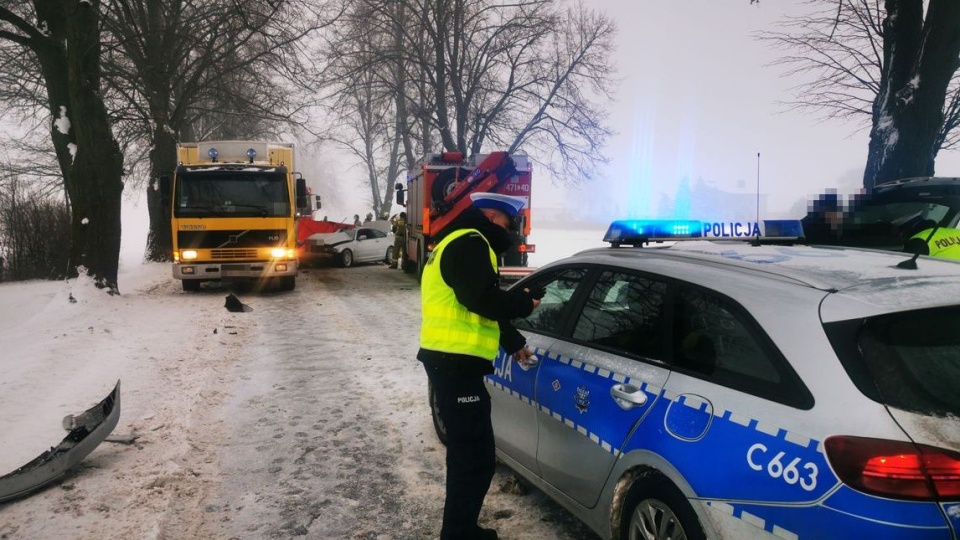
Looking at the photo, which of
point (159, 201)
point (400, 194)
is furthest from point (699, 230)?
point (159, 201)

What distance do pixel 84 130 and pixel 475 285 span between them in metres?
11.5

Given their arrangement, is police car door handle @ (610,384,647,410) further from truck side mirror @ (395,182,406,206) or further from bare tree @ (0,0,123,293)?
truck side mirror @ (395,182,406,206)

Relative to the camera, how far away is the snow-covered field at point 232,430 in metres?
3.58

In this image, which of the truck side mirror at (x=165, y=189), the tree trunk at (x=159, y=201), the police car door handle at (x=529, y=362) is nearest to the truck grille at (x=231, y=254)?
the truck side mirror at (x=165, y=189)

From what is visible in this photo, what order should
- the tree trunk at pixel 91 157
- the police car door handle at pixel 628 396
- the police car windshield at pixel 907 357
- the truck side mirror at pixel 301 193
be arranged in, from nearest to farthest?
the police car windshield at pixel 907 357 → the police car door handle at pixel 628 396 → the tree trunk at pixel 91 157 → the truck side mirror at pixel 301 193

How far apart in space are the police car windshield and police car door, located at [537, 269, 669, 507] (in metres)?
0.78

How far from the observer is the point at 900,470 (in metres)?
1.83

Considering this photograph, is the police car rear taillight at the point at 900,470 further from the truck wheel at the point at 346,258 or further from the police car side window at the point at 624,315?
the truck wheel at the point at 346,258

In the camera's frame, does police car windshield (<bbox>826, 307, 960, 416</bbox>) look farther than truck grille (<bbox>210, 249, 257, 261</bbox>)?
No

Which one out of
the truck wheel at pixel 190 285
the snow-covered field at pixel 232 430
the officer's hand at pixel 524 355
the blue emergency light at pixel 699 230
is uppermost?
the blue emergency light at pixel 699 230

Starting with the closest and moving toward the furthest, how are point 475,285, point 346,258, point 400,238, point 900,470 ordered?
point 900,470 < point 475,285 < point 400,238 < point 346,258

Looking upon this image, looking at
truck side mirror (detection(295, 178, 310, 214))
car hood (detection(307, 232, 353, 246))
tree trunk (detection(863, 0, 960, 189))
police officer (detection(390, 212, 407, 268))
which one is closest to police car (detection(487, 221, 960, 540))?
tree trunk (detection(863, 0, 960, 189))

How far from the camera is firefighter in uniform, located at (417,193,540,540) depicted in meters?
2.92

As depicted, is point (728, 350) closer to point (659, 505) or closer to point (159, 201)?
point (659, 505)
